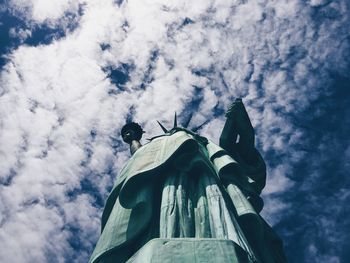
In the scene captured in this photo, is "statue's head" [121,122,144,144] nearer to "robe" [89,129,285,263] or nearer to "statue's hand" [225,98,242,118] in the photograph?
"robe" [89,129,285,263]

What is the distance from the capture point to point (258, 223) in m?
5.17

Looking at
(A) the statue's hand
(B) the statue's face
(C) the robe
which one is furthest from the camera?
(B) the statue's face

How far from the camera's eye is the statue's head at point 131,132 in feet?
29.2

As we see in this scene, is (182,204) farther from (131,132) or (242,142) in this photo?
(131,132)

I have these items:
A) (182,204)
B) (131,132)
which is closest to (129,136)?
(131,132)

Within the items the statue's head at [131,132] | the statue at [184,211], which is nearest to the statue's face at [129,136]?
the statue's head at [131,132]

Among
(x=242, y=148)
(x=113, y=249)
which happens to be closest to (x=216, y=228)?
(x=113, y=249)

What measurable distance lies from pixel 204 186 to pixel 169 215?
0.91 m

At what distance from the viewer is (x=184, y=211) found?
16.3ft

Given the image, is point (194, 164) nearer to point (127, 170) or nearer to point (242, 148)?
point (127, 170)

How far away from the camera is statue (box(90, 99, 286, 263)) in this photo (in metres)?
3.76

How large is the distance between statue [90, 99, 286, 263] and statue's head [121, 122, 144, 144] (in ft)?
6.03

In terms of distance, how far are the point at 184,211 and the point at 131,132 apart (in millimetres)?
4270

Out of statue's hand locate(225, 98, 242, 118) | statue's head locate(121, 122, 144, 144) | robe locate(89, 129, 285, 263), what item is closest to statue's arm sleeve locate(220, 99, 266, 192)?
statue's hand locate(225, 98, 242, 118)
